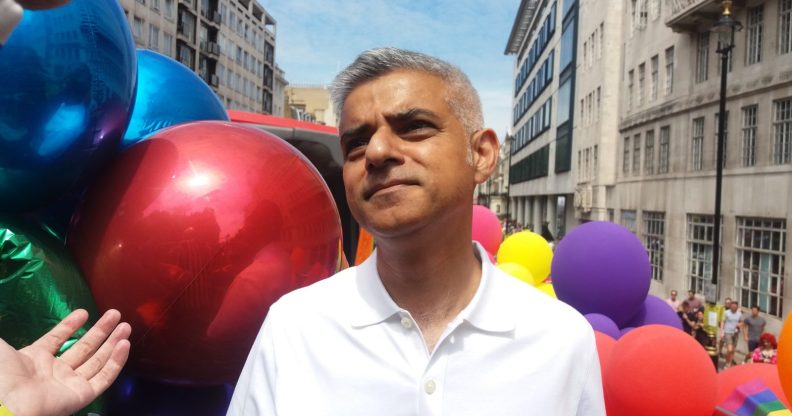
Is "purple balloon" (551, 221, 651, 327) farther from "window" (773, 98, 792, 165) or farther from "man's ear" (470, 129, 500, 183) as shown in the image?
"window" (773, 98, 792, 165)

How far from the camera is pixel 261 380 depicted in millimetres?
1509

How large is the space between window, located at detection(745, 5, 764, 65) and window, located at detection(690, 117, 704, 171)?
317cm

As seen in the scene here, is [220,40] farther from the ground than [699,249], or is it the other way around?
[220,40]

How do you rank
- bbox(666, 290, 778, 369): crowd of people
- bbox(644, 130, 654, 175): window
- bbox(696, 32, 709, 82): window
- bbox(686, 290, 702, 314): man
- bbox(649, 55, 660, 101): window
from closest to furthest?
bbox(666, 290, 778, 369): crowd of people < bbox(686, 290, 702, 314): man < bbox(696, 32, 709, 82): window < bbox(649, 55, 660, 101): window < bbox(644, 130, 654, 175): window

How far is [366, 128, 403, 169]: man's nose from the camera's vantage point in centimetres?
147

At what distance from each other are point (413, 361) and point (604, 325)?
3.30 metres

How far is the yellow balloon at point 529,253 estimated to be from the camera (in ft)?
24.6

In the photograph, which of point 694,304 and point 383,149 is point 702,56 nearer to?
point 694,304

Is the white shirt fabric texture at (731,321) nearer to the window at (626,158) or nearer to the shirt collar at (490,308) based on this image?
the shirt collar at (490,308)

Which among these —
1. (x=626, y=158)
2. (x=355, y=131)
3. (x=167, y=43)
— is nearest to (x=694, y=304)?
(x=355, y=131)

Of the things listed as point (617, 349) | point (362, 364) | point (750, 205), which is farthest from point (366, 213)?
point (750, 205)

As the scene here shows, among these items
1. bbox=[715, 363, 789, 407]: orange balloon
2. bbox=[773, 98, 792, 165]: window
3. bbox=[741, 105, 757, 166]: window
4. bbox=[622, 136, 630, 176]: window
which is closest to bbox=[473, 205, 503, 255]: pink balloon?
bbox=[715, 363, 789, 407]: orange balloon

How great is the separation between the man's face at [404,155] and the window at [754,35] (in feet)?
53.4

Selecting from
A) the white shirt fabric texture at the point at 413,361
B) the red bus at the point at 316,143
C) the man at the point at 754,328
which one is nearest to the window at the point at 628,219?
the man at the point at 754,328
